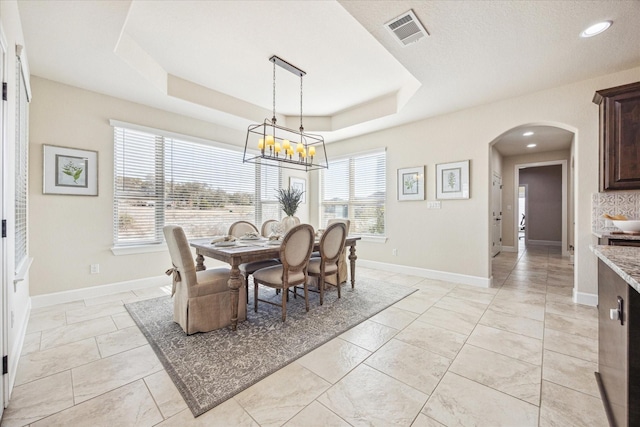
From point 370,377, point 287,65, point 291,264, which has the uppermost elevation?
point 287,65

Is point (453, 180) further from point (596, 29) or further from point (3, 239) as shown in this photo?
point (3, 239)

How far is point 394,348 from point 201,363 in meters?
1.47

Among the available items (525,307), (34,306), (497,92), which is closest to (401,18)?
(497,92)

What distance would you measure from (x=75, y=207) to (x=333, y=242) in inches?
126

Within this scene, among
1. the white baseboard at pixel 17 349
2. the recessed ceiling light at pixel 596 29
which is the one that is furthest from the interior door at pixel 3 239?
the recessed ceiling light at pixel 596 29

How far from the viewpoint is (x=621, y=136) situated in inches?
105

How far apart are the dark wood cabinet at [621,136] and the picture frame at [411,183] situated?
2.09 meters

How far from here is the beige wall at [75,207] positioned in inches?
119

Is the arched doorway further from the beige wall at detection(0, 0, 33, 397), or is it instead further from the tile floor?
the beige wall at detection(0, 0, 33, 397)

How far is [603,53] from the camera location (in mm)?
2551

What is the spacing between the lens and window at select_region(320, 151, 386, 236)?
512 centimetres

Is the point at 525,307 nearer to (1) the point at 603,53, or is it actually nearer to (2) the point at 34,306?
(1) the point at 603,53

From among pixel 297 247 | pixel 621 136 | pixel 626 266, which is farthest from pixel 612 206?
pixel 297 247

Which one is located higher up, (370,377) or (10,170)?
(10,170)
